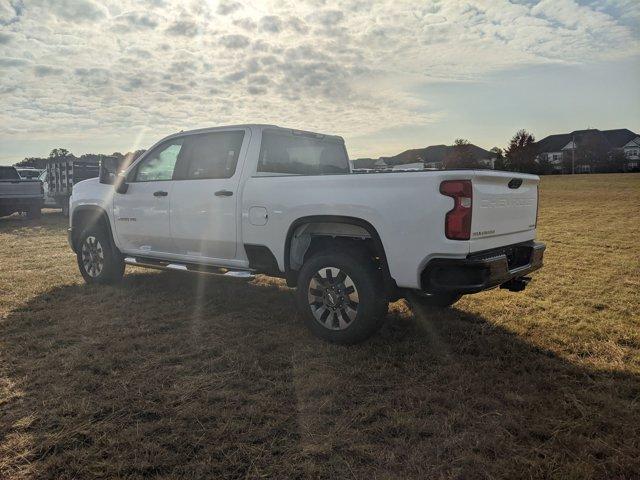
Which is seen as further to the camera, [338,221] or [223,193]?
[223,193]

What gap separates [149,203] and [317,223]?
8.20 ft

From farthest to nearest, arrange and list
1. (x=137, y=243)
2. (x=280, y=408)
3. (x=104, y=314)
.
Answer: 1. (x=137, y=243)
2. (x=104, y=314)
3. (x=280, y=408)

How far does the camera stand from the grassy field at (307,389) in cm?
266

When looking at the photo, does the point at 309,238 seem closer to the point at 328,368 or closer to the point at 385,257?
the point at 385,257

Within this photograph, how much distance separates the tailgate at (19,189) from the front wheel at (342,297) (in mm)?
14938

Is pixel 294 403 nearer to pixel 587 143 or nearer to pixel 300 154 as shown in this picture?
pixel 300 154

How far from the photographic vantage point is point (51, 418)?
10.2ft

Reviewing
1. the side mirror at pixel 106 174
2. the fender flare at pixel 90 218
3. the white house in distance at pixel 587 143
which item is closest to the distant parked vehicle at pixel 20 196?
the fender flare at pixel 90 218

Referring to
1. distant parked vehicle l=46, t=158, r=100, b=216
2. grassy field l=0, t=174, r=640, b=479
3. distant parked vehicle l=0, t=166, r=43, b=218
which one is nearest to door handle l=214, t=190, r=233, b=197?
grassy field l=0, t=174, r=640, b=479

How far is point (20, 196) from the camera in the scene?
1611cm

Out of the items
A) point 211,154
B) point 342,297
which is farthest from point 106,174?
point 342,297

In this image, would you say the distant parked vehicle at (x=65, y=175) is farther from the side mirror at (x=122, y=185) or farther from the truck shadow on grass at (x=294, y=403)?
the truck shadow on grass at (x=294, y=403)

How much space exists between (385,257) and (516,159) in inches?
2939

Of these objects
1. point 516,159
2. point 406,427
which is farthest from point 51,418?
point 516,159
